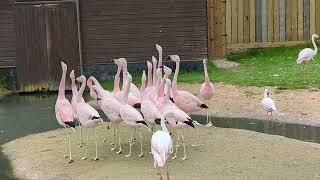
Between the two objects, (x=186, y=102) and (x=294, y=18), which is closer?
(x=186, y=102)

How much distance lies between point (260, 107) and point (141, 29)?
5.07 metres

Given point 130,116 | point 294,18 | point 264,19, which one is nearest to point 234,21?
point 264,19

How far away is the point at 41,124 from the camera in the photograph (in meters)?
11.5

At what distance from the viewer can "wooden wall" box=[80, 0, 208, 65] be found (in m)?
15.7

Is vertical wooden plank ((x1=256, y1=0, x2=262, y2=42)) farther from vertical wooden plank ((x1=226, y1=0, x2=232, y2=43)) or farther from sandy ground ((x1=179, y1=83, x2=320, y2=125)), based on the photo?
sandy ground ((x1=179, y1=83, x2=320, y2=125))

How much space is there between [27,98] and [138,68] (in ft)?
9.83

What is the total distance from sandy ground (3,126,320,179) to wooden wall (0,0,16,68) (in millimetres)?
5702

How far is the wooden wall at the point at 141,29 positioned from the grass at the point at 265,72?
667 millimetres

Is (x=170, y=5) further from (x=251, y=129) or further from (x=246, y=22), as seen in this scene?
(x=251, y=129)

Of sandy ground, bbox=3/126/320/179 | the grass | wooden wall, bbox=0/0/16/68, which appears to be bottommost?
sandy ground, bbox=3/126/320/179

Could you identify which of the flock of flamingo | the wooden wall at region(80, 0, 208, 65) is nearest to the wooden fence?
the wooden wall at region(80, 0, 208, 65)

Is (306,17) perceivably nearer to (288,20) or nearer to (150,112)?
(288,20)

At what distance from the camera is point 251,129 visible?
10.5 metres

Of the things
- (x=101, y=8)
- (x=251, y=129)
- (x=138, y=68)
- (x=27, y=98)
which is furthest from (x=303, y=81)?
(x=27, y=98)
